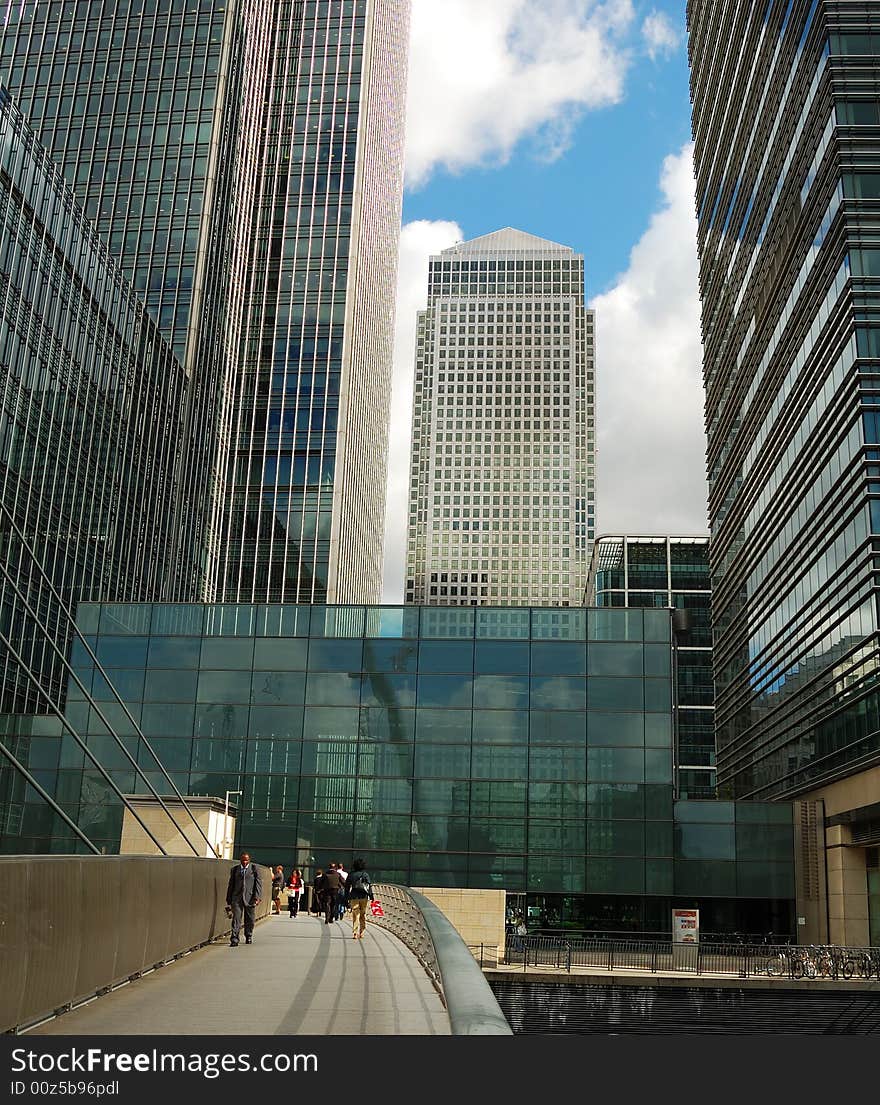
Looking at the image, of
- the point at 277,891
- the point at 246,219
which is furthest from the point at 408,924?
the point at 246,219

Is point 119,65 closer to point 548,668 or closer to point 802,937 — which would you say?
point 548,668

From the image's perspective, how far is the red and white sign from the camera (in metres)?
36.1

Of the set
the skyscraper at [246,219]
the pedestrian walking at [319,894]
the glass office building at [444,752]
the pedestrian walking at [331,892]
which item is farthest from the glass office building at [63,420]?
the pedestrian walking at [331,892]

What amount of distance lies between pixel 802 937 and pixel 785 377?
27637 mm

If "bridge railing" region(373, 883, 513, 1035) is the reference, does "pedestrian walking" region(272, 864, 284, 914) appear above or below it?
below

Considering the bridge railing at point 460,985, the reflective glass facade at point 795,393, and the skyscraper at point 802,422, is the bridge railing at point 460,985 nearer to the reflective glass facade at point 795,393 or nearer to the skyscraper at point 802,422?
the skyscraper at point 802,422

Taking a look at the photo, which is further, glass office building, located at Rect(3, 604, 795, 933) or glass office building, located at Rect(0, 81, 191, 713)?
glass office building, located at Rect(0, 81, 191, 713)

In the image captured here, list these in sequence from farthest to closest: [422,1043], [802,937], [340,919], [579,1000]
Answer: [802,937] < [579,1000] < [340,919] < [422,1043]

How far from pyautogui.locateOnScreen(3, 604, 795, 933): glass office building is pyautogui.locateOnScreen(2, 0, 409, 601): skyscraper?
43.7 metres

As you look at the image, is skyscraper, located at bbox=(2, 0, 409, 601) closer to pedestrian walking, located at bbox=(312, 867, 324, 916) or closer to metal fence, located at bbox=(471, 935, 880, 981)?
metal fence, located at bbox=(471, 935, 880, 981)

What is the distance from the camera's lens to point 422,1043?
5812 millimetres

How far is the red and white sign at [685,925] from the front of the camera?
1421 inches

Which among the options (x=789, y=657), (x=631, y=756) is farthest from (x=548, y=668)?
(x=789, y=657)

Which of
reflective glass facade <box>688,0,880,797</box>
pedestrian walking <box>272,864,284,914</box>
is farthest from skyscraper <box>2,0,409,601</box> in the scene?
pedestrian walking <box>272,864,284,914</box>
